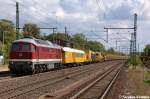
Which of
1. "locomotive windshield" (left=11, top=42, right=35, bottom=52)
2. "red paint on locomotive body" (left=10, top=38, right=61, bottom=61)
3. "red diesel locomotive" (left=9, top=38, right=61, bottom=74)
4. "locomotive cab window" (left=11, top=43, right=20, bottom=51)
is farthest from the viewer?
"locomotive cab window" (left=11, top=43, right=20, bottom=51)

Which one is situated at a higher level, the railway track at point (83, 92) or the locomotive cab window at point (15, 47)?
the locomotive cab window at point (15, 47)

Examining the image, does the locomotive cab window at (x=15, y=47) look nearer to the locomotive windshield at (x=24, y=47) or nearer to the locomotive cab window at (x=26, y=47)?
the locomotive windshield at (x=24, y=47)

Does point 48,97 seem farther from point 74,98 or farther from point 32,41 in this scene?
point 32,41

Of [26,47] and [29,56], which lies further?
[26,47]

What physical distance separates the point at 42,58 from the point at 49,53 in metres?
3.62

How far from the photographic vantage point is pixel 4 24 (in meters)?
129

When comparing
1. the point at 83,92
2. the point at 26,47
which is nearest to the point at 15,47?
the point at 26,47

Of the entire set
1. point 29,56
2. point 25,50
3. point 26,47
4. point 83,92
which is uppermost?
point 26,47

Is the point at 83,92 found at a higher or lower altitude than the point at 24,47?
lower

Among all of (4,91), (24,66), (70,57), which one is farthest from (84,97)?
(70,57)

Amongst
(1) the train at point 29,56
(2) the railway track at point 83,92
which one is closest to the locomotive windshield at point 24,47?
(1) the train at point 29,56

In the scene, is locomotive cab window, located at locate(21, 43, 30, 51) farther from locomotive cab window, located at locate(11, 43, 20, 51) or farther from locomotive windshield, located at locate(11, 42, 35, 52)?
locomotive cab window, located at locate(11, 43, 20, 51)

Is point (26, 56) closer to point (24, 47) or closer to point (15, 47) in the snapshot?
point (24, 47)

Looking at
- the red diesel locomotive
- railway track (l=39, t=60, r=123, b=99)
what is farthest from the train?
railway track (l=39, t=60, r=123, b=99)
